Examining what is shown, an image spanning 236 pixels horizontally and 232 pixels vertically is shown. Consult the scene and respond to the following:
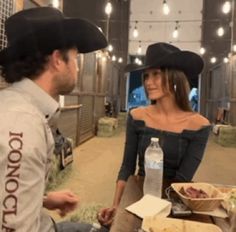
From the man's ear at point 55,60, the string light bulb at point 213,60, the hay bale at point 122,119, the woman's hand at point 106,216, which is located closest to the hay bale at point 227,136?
the hay bale at point 122,119

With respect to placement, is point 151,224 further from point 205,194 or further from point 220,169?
point 220,169

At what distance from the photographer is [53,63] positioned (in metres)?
1.20

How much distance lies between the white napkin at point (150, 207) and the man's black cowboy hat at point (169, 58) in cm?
84

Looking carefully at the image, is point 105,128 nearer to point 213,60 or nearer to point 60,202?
point 213,60

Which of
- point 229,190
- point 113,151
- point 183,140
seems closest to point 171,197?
point 229,190

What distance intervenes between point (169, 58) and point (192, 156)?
0.57 metres

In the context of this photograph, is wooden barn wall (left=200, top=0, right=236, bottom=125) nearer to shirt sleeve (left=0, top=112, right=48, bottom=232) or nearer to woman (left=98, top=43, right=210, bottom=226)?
woman (left=98, top=43, right=210, bottom=226)

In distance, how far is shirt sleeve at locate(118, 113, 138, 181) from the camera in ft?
6.62

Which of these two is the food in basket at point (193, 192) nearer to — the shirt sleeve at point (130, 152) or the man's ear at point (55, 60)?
the shirt sleeve at point (130, 152)

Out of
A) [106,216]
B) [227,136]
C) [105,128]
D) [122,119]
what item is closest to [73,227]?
[106,216]

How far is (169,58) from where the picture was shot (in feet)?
6.18

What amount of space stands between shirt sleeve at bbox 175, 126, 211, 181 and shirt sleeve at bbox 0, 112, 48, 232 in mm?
1100

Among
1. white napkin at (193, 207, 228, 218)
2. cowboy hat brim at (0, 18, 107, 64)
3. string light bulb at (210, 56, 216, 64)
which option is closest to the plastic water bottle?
white napkin at (193, 207, 228, 218)

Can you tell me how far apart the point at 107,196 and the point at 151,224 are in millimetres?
2840
